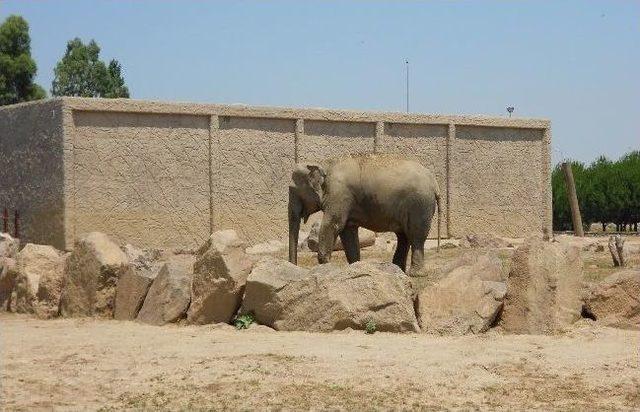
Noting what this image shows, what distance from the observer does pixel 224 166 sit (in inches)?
826

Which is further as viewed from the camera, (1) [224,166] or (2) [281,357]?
(1) [224,166]

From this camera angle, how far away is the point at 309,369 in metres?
8.73

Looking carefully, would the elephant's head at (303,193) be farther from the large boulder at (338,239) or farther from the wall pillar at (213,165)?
the wall pillar at (213,165)

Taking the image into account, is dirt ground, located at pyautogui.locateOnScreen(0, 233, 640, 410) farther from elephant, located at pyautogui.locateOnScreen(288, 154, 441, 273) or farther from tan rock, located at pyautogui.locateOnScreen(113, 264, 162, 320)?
elephant, located at pyautogui.locateOnScreen(288, 154, 441, 273)

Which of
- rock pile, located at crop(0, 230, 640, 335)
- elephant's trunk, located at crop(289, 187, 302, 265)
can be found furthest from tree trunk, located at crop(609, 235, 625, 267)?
elephant's trunk, located at crop(289, 187, 302, 265)

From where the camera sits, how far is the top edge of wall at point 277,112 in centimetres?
1956

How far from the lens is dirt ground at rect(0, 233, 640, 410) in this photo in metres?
7.77

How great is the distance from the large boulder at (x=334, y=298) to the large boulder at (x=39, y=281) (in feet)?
9.23

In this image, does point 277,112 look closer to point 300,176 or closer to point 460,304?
point 300,176

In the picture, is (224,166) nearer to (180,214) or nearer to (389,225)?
(180,214)

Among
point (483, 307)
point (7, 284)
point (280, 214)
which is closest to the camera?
point (483, 307)

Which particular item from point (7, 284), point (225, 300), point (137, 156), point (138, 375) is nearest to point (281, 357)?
point (138, 375)

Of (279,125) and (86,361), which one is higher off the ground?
(279,125)

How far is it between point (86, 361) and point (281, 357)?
1.65 metres
